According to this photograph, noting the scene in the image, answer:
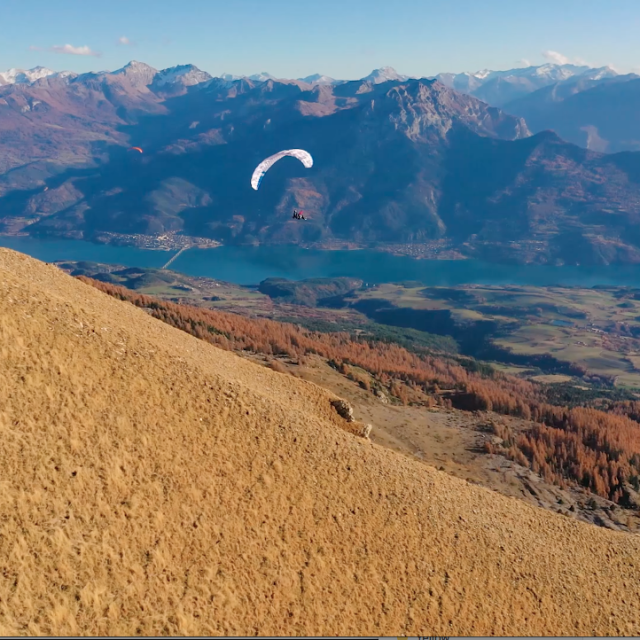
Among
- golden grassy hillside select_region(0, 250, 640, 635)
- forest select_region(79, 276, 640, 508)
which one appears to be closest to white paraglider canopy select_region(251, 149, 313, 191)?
forest select_region(79, 276, 640, 508)

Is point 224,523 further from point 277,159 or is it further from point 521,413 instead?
point 277,159

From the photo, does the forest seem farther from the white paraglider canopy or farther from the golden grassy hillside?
the white paraglider canopy

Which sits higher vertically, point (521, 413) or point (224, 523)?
point (224, 523)

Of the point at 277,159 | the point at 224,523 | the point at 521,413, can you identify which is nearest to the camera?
the point at 224,523

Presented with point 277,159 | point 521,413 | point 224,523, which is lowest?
point 521,413

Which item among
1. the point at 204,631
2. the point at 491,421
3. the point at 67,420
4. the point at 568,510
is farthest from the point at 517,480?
the point at 67,420

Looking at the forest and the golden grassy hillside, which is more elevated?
the golden grassy hillside

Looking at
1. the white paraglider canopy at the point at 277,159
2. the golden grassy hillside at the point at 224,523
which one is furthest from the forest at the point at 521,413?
the white paraglider canopy at the point at 277,159

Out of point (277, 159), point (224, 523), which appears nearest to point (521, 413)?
point (277, 159)

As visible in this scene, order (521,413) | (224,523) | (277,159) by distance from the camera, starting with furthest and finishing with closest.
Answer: (277,159) → (521,413) → (224,523)

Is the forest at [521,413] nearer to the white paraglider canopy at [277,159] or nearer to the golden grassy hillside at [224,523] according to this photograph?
the golden grassy hillside at [224,523]
